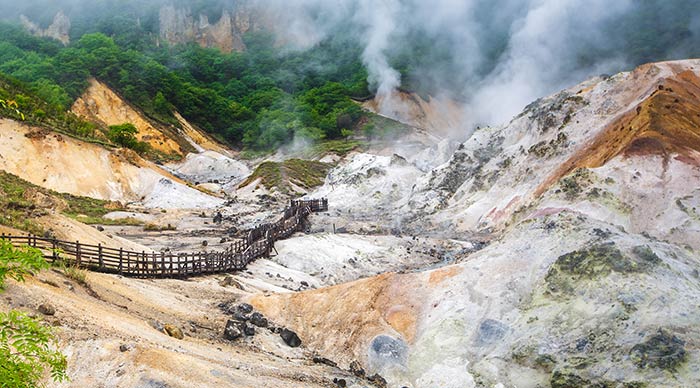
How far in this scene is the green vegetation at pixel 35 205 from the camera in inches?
785

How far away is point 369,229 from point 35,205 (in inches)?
856

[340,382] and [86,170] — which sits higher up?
[86,170]

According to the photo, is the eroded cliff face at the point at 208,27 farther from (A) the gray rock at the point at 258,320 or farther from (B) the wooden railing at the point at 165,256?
(A) the gray rock at the point at 258,320

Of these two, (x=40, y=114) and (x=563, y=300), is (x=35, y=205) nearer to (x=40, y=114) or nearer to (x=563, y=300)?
(x=563, y=300)

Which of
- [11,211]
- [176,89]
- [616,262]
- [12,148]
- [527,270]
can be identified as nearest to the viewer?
[616,262]

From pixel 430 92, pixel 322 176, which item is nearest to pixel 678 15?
pixel 430 92

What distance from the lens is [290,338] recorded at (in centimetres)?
1669

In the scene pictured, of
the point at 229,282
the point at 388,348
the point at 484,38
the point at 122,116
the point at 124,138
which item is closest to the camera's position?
the point at 388,348

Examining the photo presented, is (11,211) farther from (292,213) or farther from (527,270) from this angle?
(292,213)

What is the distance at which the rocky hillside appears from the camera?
12.7 m

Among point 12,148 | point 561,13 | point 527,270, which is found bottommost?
point 527,270

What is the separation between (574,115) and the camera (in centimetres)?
3922

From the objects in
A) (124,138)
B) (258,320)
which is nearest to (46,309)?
(258,320)

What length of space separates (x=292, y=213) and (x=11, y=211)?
75.9 ft
